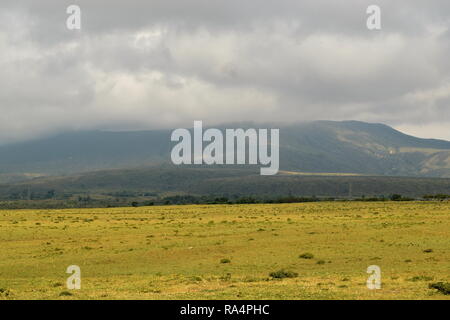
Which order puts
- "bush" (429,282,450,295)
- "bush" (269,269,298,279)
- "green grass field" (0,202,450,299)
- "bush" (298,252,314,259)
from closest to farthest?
"bush" (429,282,450,295), "green grass field" (0,202,450,299), "bush" (269,269,298,279), "bush" (298,252,314,259)

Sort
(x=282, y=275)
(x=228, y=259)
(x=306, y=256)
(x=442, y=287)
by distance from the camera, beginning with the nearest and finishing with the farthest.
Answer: (x=442, y=287) < (x=282, y=275) < (x=228, y=259) < (x=306, y=256)

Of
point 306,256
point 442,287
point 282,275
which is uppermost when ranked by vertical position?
point 442,287

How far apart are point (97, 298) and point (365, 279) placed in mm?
14125

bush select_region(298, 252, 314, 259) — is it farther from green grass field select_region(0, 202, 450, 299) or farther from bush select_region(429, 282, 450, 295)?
bush select_region(429, 282, 450, 295)

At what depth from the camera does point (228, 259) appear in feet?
132

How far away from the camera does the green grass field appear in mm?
26062

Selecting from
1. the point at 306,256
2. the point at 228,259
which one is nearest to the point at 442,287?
the point at 306,256

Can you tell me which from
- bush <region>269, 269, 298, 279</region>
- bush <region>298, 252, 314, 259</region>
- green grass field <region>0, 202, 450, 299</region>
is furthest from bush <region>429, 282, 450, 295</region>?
bush <region>298, 252, 314, 259</region>

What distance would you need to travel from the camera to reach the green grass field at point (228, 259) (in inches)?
1026

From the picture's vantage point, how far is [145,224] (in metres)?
71.7

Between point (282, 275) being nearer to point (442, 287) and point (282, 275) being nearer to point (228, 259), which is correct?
point (228, 259)

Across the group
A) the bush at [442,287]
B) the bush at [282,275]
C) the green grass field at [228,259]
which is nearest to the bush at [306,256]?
the green grass field at [228,259]
